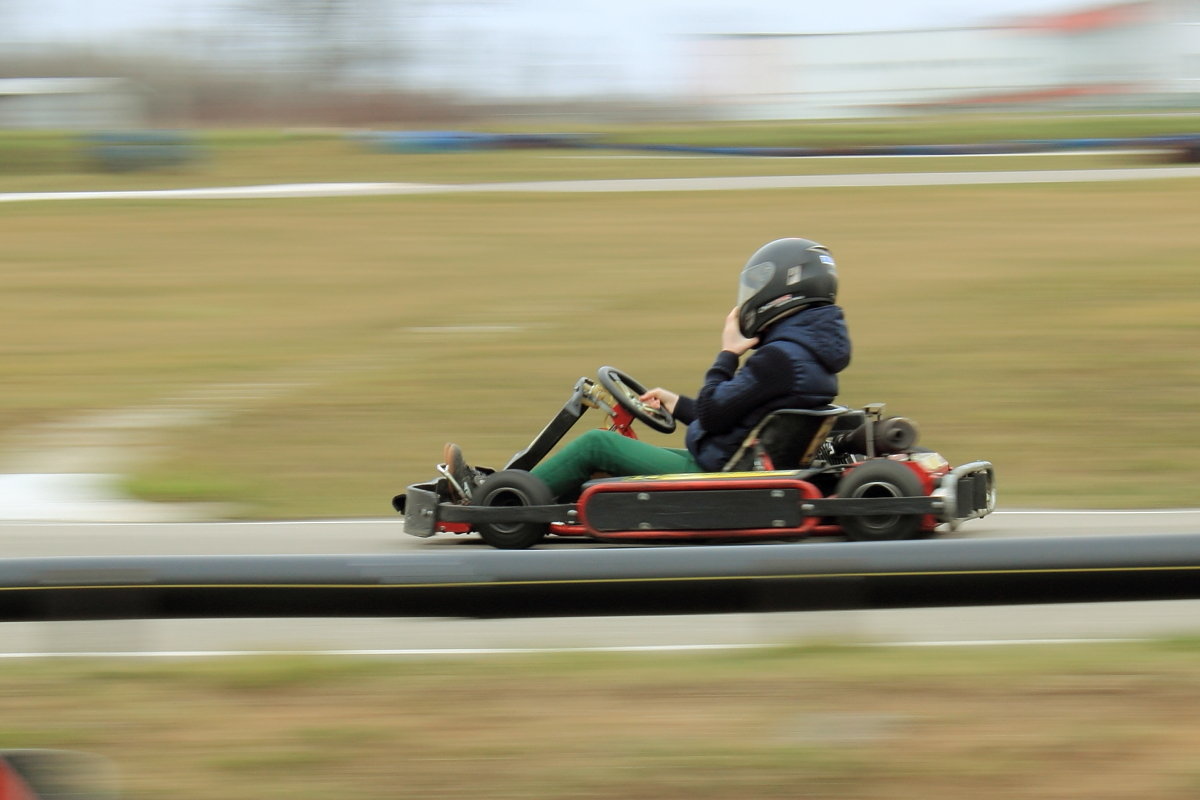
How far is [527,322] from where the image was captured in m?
14.1

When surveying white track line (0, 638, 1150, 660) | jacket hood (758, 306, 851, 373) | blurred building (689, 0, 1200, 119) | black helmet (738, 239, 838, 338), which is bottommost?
white track line (0, 638, 1150, 660)

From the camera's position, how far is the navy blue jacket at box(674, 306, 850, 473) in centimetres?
619

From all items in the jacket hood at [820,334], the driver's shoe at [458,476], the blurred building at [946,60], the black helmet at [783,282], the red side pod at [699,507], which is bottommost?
the red side pod at [699,507]

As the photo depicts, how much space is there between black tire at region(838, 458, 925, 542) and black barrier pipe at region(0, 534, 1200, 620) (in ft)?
7.45

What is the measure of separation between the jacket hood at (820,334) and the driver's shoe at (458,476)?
139 cm

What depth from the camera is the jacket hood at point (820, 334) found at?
623cm

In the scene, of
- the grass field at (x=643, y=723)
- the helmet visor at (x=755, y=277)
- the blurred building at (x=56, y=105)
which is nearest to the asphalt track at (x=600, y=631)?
the grass field at (x=643, y=723)

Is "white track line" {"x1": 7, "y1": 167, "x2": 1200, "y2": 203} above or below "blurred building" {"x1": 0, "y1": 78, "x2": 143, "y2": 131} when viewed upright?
below

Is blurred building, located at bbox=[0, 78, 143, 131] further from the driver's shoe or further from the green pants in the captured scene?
the green pants

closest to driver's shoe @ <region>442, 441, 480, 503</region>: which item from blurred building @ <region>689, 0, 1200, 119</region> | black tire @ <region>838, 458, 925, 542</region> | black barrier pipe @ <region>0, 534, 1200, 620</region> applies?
black tire @ <region>838, 458, 925, 542</region>

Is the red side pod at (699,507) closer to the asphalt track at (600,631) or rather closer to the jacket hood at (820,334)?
the jacket hood at (820,334)

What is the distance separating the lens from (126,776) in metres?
3.68

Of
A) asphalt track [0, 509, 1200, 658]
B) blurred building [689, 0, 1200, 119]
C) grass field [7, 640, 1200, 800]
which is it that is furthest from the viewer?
blurred building [689, 0, 1200, 119]

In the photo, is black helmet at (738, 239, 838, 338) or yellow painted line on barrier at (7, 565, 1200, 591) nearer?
yellow painted line on barrier at (7, 565, 1200, 591)
